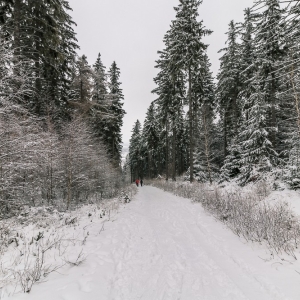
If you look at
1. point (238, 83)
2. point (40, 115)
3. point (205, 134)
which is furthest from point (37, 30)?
point (238, 83)

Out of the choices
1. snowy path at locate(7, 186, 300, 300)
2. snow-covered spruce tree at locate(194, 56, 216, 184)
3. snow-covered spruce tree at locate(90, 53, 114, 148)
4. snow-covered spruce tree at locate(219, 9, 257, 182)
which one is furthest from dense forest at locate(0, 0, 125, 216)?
snow-covered spruce tree at locate(219, 9, 257, 182)

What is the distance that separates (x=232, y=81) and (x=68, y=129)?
1876 centimetres

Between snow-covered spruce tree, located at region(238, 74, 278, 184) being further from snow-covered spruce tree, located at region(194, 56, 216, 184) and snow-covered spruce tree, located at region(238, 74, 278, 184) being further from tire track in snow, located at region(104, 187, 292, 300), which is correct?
tire track in snow, located at region(104, 187, 292, 300)

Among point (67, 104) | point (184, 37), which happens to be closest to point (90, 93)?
point (67, 104)

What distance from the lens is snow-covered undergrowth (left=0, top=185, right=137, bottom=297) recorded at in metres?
3.13

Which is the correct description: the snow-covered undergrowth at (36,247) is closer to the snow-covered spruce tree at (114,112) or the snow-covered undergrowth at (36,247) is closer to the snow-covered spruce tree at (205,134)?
the snow-covered spruce tree at (205,134)

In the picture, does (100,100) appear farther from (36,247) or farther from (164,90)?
(36,247)

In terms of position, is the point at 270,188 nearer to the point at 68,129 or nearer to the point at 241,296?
the point at 241,296

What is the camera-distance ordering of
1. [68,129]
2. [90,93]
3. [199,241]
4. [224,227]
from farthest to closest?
1. [90,93]
2. [68,129]
3. [224,227]
4. [199,241]

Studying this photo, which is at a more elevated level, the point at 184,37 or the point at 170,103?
the point at 184,37

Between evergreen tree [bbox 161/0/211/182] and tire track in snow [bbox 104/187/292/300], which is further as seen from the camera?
evergreen tree [bbox 161/0/211/182]

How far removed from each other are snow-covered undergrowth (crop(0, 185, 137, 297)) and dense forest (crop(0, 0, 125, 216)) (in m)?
1.03

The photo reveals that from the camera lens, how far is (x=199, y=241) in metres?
5.18

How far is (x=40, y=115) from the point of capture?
40.5 feet
